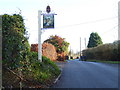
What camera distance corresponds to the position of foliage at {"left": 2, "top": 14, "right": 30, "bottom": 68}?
7.38 m

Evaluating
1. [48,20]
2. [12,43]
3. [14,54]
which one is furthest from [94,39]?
[12,43]

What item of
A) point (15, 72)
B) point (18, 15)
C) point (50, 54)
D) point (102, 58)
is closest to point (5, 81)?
point (15, 72)

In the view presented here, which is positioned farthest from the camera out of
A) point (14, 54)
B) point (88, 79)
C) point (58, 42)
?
point (58, 42)

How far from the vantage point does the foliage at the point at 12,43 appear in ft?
24.2

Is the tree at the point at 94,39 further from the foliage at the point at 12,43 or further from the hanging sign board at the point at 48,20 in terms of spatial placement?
the foliage at the point at 12,43

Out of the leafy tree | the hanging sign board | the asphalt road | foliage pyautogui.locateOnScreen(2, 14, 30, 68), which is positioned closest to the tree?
the leafy tree

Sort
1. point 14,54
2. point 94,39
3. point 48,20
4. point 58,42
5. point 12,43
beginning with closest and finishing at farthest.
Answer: point 12,43
point 14,54
point 48,20
point 58,42
point 94,39

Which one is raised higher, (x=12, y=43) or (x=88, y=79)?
(x=12, y=43)

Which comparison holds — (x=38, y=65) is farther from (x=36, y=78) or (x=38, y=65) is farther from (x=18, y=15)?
(x=18, y=15)

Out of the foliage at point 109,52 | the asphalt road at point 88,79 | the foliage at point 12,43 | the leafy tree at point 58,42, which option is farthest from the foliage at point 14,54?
the leafy tree at point 58,42

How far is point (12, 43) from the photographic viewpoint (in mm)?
7445

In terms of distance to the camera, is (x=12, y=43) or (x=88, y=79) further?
(x=88, y=79)

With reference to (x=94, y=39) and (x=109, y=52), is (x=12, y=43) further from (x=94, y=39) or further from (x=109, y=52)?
(x=94, y=39)

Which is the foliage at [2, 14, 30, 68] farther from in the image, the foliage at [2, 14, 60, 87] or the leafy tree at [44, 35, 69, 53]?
the leafy tree at [44, 35, 69, 53]
